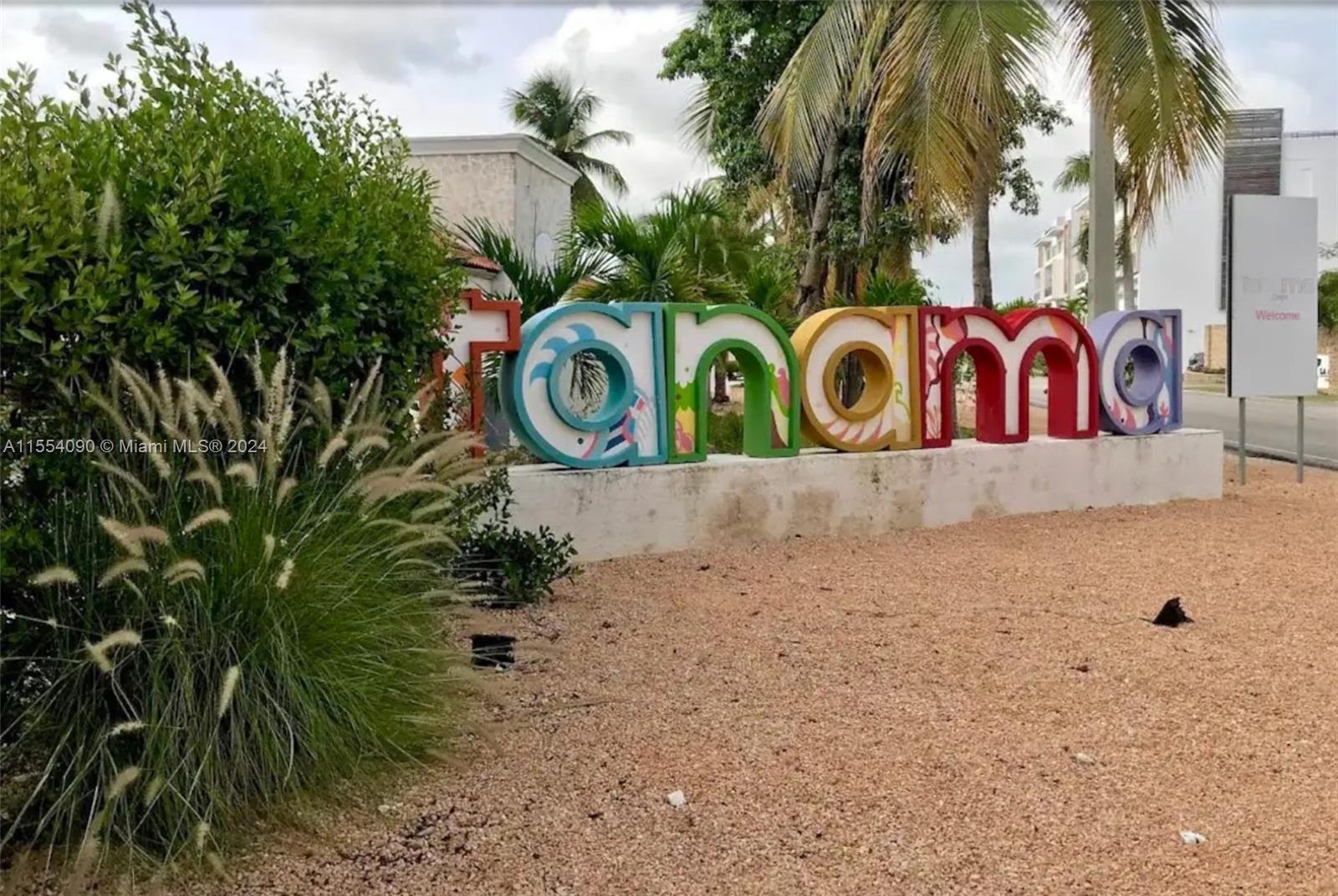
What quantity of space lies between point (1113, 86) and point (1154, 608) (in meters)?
5.62

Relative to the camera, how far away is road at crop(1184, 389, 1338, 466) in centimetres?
1647

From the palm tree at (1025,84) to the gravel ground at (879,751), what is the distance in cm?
457

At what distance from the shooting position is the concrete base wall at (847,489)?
739 centimetres

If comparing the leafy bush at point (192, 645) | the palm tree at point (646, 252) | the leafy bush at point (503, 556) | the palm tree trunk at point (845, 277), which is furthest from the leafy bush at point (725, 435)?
the leafy bush at point (192, 645)

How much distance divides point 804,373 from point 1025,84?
12.1ft

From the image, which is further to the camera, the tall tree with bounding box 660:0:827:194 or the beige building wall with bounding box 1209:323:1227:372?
the beige building wall with bounding box 1209:323:1227:372

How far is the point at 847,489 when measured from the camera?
27.8 ft

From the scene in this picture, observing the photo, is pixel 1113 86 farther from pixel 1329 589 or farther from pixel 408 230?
pixel 408 230

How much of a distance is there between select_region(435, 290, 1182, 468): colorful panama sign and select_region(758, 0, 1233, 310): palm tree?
147cm

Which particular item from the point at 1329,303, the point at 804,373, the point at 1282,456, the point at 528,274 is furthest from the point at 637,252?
the point at 1329,303

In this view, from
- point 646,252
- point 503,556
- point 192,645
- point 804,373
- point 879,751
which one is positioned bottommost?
point 879,751

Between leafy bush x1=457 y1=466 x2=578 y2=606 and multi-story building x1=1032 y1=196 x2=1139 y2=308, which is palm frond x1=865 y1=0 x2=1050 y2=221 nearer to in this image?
leafy bush x1=457 y1=466 x2=578 y2=606

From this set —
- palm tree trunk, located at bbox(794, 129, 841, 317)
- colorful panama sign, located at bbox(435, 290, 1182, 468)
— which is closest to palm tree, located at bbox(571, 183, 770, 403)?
colorful panama sign, located at bbox(435, 290, 1182, 468)

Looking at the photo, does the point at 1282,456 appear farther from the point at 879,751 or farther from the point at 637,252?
the point at 879,751
